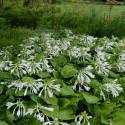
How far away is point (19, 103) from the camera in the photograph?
2406mm

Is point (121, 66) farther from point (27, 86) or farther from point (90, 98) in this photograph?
point (27, 86)

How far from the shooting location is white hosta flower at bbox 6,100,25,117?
238 cm

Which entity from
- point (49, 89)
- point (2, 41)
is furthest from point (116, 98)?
point (2, 41)

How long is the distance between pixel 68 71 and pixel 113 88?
288 millimetres

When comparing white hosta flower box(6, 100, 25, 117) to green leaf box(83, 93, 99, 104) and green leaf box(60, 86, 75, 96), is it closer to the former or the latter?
green leaf box(60, 86, 75, 96)

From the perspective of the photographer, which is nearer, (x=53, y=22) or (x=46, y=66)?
(x=46, y=66)

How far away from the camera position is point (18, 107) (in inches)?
95.1

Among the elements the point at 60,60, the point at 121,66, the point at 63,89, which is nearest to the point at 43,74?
the point at 63,89

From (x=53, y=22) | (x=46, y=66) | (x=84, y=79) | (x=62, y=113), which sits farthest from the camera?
(x=53, y=22)

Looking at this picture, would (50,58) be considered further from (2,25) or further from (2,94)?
(2,25)

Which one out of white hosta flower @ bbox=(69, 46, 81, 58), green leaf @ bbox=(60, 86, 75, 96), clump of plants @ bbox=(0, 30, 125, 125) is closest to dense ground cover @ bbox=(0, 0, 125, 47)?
white hosta flower @ bbox=(69, 46, 81, 58)

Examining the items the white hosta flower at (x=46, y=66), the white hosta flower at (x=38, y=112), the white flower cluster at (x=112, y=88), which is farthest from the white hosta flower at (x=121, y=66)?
the white hosta flower at (x=38, y=112)

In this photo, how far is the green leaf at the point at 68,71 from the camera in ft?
9.04

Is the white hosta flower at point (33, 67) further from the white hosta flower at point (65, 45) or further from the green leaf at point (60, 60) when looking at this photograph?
the white hosta flower at point (65, 45)
